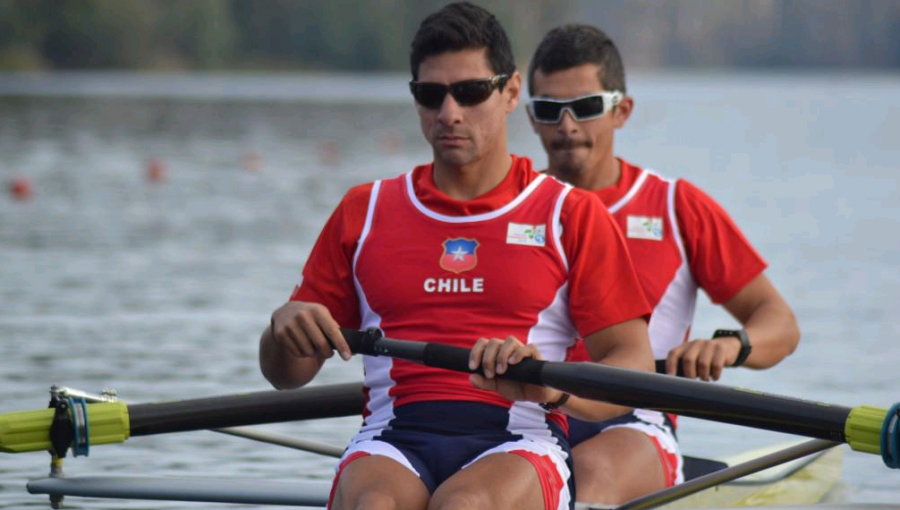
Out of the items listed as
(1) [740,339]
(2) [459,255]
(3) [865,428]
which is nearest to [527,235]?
(2) [459,255]

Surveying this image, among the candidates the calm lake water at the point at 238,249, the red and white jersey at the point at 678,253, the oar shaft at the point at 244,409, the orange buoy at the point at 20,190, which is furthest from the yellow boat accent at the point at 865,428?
the orange buoy at the point at 20,190

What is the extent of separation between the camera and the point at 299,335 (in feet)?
15.4

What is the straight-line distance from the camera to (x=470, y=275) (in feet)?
15.9

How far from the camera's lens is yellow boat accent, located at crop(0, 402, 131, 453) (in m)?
5.27

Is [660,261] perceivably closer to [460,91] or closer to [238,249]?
[460,91]

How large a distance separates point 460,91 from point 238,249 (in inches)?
566

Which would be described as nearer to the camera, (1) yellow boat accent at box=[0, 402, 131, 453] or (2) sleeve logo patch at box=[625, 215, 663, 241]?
(1) yellow boat accent at box=[0, 402, 131, 453]

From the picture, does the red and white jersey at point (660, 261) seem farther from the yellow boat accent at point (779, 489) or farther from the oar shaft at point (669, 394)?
the oar shaft at point (669, 394)

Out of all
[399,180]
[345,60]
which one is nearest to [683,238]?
[399,180]

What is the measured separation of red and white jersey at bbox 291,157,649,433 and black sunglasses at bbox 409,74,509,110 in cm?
24

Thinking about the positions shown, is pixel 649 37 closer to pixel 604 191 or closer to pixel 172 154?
pixel 172 154

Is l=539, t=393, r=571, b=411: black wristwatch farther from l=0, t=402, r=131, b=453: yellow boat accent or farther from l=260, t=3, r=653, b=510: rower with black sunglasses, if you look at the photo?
l=0, t=402, r=131, b=453: yellow boat accent

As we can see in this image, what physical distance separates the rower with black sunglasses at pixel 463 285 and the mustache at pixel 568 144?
1.33m

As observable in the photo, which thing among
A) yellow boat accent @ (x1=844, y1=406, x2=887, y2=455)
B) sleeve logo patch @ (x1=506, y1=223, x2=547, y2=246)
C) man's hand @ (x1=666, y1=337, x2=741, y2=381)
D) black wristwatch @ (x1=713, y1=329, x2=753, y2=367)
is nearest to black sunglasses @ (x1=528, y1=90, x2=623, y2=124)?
black wristwatch @ (x1=713, y1=329, x2=753, y2=367)
